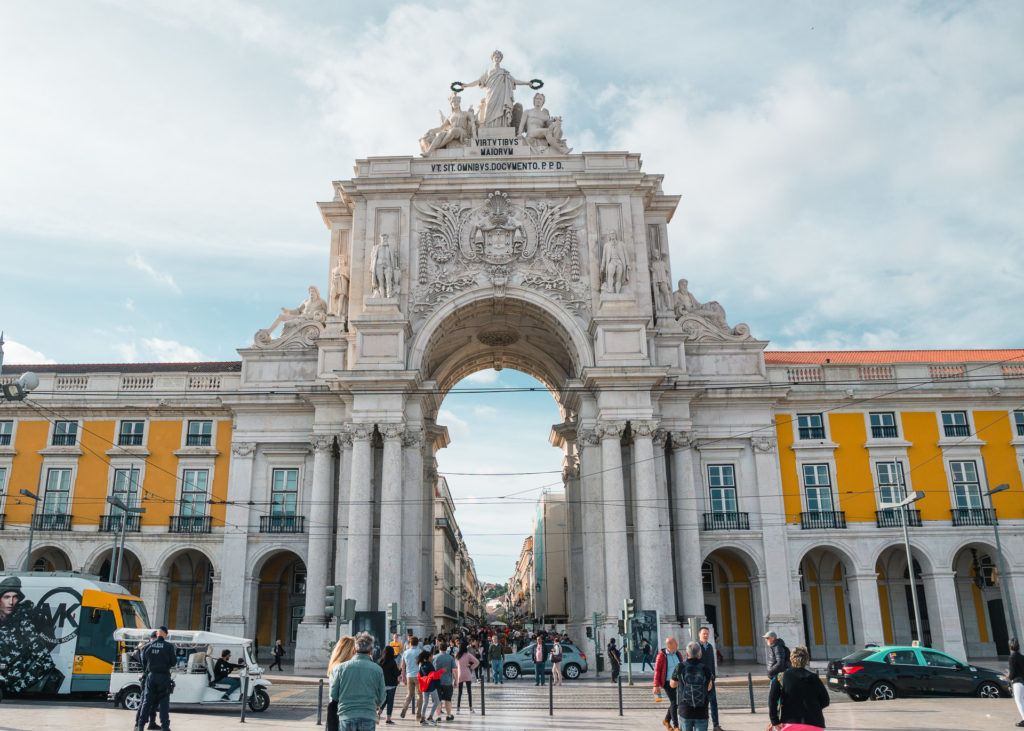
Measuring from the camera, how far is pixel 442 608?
8138 cm

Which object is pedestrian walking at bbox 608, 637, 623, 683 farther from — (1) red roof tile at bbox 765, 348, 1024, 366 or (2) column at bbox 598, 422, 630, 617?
(1) red roof tile at bbox 765, 348, 1024, 366

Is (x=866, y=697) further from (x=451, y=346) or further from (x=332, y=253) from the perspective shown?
(x=332, y=253)

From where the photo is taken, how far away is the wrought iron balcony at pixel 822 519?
36.6 m

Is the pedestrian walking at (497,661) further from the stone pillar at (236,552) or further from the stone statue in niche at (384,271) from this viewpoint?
the stone statue in niche at (384,271)

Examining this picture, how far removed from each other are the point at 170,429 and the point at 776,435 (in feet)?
89.7

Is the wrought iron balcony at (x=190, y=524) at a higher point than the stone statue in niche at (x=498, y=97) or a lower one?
lower

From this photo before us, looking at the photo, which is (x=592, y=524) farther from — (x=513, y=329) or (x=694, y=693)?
(x=694, y=693)

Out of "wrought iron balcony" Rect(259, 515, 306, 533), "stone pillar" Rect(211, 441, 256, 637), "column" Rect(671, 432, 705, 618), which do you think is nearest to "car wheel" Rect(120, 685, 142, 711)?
"stone pillar" Rect(211, 441, 256, 637)

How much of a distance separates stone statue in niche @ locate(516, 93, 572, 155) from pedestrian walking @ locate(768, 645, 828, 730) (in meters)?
32.5

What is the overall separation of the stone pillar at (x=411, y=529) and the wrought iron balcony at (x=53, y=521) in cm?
1566

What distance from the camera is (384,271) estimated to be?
120 ft

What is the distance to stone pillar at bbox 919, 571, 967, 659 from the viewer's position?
3488 centimetres

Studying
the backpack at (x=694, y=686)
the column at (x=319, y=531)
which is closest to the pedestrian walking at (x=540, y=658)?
the column at (x=319, y=531)

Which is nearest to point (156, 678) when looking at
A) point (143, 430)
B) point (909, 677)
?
point (909, 677)
